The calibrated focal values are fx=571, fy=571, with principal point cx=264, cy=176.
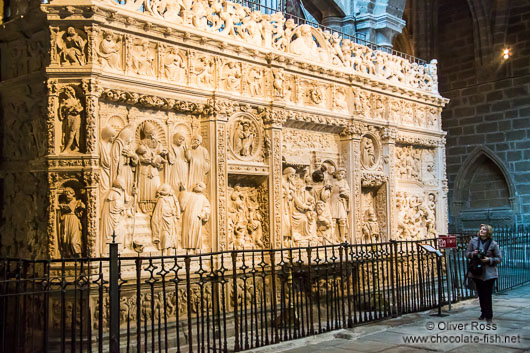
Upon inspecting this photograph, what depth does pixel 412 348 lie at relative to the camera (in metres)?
6.86

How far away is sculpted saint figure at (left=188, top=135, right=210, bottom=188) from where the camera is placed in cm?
895

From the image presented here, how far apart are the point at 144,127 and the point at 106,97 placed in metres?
0.73

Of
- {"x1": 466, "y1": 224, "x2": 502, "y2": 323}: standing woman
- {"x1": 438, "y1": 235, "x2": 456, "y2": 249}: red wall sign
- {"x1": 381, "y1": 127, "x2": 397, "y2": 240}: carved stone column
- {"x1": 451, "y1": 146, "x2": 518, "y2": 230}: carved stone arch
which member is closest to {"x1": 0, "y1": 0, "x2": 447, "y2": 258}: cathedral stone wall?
{"x1": 381, "y1": 127, "x2": 397, "y2": 240}: carved stone column

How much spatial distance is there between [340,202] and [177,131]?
12.8 feet

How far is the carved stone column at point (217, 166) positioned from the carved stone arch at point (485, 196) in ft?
41.8

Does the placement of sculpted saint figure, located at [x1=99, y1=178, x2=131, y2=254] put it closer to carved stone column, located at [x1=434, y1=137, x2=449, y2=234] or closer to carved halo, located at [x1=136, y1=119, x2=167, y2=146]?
carved halo, located at [x1=136, y1=119, x2=167, y2=146]

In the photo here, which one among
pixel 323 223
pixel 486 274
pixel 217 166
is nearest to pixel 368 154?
pixel 323 223

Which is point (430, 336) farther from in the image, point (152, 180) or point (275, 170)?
point (152, 180)

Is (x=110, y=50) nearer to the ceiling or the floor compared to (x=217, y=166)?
nearer to the ceiling

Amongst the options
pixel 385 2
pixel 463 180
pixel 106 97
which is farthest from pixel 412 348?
pixel 463 180

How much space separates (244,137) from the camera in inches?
385

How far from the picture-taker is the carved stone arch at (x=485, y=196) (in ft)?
61.5

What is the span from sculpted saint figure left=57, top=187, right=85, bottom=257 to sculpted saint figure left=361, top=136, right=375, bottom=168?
6.42 m

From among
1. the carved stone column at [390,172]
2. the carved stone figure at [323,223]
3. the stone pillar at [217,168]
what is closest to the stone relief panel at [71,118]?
the stone pillar at [217,168]
